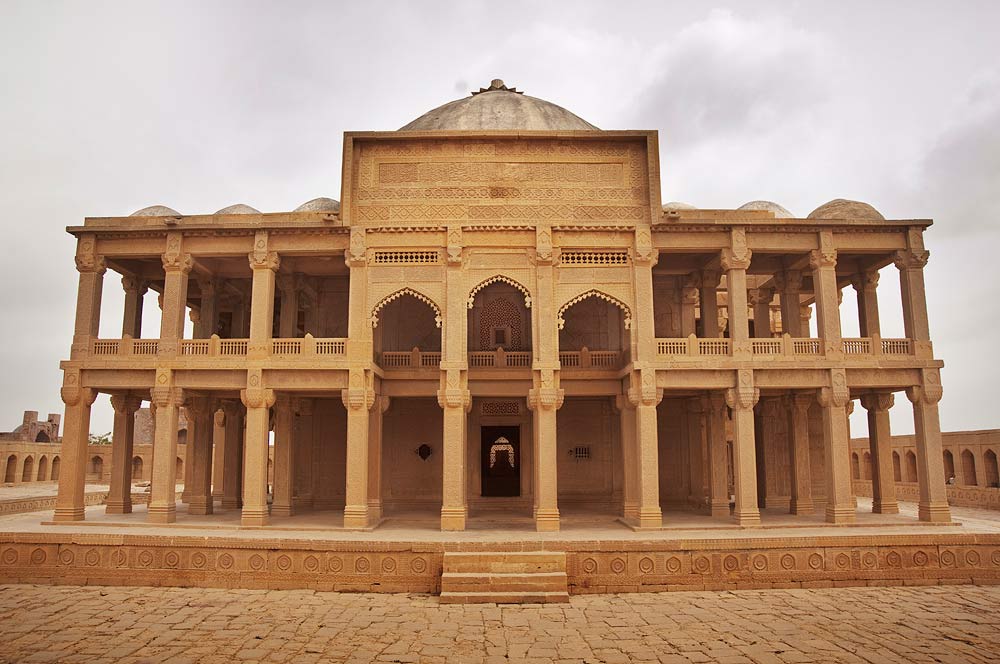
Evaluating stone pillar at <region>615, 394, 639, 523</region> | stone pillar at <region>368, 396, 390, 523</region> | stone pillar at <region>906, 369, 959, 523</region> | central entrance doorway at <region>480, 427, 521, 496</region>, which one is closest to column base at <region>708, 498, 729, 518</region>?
stone pillar at <region>615, 394, 639, 523</region>

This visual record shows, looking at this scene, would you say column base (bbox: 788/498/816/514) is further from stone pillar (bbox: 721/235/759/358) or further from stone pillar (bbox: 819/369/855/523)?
stone pillar (bbox: 721/235/759/358)

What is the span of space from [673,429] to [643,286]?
721 centimetres

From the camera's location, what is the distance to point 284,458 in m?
21.5

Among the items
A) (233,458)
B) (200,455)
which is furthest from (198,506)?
(233,458)

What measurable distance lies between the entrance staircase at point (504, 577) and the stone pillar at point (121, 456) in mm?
12661

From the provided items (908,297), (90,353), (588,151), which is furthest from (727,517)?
(90,353)

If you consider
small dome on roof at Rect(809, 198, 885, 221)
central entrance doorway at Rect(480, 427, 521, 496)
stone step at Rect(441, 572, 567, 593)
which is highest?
small dome on roof at Rect(809, 198, 885, 221)

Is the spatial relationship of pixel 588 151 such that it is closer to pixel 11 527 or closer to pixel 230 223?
pixel 230 223

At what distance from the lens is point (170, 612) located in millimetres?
13391

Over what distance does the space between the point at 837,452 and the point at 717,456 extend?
3.53 meters

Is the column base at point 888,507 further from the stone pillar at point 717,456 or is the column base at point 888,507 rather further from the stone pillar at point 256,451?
the stone pillar at point 256,451

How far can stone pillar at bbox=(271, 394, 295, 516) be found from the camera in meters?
21.0

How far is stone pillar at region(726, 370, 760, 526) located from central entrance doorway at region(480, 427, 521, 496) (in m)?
7.79

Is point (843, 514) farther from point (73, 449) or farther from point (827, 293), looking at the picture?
point (73, 449)
